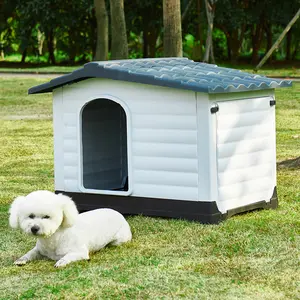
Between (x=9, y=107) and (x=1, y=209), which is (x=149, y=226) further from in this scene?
(x=9, y=107)

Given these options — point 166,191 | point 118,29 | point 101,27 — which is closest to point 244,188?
point 166,191

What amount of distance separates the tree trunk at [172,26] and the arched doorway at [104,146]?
1072 cm

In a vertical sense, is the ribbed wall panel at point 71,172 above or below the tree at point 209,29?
below

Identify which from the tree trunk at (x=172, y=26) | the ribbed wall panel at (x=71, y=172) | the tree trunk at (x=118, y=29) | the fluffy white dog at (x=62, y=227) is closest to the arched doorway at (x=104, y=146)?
the ribbed wall panel at (x=71, y=172)

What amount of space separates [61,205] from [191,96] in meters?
1.95

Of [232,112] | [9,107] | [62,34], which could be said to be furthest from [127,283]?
[62,34]

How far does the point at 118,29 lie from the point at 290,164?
16.5 m

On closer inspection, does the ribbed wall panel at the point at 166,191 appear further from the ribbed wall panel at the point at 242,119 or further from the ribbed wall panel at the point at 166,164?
the ribbed wall panel at the point at 242,119

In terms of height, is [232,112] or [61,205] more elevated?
[232,112]

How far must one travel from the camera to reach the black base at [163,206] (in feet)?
24.8

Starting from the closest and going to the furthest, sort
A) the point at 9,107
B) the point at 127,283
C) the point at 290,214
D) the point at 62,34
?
the point at 127,283, the point at 290,214, the point at 9,107, the point at 62,34

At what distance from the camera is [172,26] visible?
19.7m

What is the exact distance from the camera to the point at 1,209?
336 inches

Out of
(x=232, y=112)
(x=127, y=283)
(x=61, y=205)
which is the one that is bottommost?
(x=127, y=283)
